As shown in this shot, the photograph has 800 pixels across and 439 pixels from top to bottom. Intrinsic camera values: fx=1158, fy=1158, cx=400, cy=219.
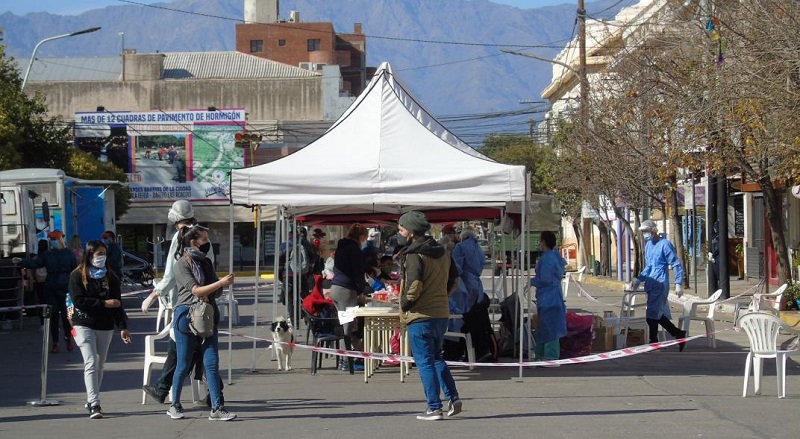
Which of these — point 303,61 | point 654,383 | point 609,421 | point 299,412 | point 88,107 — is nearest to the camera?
point 609,421

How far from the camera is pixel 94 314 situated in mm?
10711

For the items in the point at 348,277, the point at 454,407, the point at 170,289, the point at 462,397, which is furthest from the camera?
the point at 348,277

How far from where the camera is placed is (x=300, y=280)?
1850 centimetres

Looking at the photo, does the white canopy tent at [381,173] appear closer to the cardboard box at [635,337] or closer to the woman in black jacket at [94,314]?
the woman in black jacket at [94,314]

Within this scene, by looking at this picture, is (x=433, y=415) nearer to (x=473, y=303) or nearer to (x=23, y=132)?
(x=473, y=303)

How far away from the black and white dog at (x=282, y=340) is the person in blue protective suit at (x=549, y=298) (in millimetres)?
3122

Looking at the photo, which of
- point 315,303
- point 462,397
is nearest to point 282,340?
point 315,303

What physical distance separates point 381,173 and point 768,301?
35.2ft

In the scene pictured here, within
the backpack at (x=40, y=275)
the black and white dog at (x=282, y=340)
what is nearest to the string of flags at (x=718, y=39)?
the black and white dog at (x=282, y=340)

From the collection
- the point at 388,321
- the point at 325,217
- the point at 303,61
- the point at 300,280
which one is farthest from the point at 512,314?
the point at 303,61

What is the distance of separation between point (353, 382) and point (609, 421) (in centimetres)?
388

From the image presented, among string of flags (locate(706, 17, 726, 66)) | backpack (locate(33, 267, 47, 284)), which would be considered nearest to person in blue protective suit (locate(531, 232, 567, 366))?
string of flags (locate(706, 17, 726, 66))

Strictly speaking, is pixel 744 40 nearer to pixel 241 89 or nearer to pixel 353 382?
pixel 353 382

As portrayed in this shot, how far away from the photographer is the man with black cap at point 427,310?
33.1 feet
